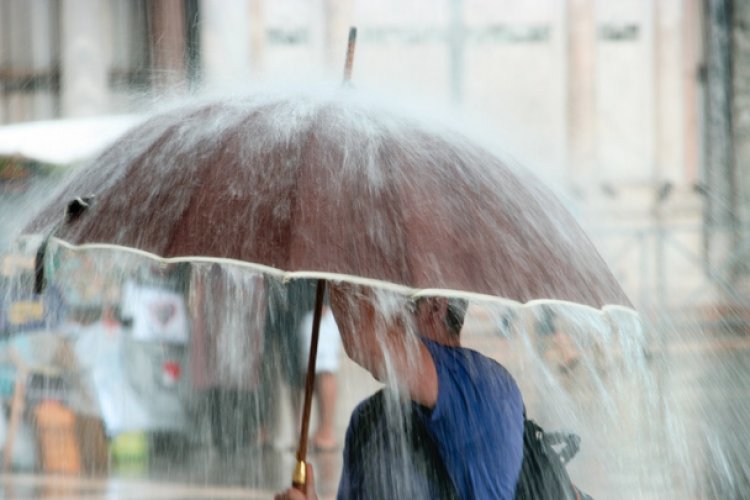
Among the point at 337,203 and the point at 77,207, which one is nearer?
the point at 337,203

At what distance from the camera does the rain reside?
232 cm

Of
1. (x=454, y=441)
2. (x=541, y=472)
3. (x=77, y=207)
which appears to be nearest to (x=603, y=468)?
(x=541, y=472)

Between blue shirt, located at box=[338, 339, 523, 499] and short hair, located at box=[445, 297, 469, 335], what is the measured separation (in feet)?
0.22

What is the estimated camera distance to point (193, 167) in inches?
94.4

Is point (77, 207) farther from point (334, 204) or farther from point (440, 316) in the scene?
point (440, 316)

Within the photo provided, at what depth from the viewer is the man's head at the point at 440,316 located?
248 centimetres

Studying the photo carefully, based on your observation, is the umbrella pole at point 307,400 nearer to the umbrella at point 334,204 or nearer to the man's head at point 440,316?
the man's head at point 440,316

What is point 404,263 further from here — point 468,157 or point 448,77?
point 448,77

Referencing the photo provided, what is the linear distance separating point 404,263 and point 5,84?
1119 cm

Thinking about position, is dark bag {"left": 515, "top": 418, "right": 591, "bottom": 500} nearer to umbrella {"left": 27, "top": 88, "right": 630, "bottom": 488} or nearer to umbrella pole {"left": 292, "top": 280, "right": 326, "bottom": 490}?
umbrella {"left": 27, "top": 88, "right": 630, "bottom": 488}

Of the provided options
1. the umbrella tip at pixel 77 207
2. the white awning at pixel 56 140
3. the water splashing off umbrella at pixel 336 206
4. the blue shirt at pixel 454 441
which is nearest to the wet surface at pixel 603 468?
the white awning at pixel 56 140

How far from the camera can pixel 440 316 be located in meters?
2.52

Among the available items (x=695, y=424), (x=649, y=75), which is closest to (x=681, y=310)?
(x=649, y=75)

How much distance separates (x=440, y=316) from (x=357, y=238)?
37 cm
